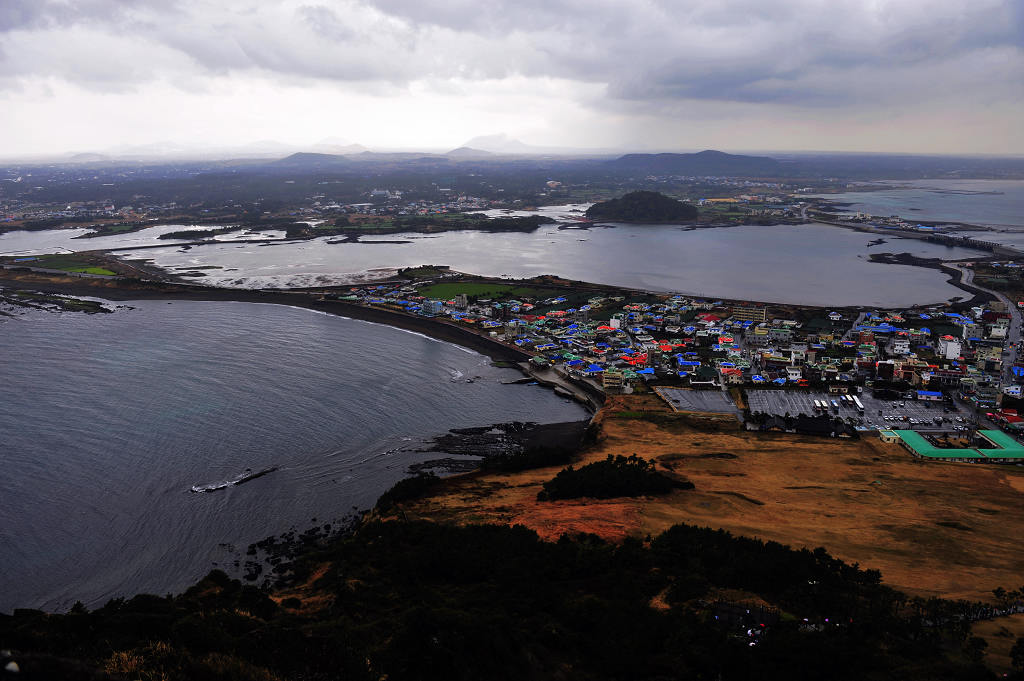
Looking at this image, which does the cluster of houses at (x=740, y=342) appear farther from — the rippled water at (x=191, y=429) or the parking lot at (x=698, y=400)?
the rippled water at (x=191, y=429)

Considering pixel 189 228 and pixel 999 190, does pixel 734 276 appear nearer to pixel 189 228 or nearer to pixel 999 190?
pixel 189 228

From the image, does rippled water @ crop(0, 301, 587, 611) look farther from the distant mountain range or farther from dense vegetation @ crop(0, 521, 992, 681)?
the distant mountain range

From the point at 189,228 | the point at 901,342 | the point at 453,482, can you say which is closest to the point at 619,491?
the point at 453,482

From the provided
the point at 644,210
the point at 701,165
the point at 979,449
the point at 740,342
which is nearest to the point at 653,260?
the point at 740,342

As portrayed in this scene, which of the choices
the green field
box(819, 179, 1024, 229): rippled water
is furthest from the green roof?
box(819, 179, 1024, 229): rippled water

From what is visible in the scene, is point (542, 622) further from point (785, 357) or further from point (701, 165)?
point (701, 165)
